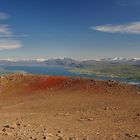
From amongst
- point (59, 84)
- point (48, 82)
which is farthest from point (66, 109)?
point (48, 82)

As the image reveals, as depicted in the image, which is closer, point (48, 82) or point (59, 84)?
point (59, 84)

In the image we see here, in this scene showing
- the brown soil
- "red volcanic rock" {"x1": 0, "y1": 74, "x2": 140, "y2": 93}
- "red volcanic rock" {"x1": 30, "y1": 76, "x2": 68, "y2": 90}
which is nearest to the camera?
the brown soil

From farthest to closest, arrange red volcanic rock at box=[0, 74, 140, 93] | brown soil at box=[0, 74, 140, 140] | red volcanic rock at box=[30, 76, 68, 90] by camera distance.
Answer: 1. red volcanic rock at box=[30, 76, 68, 90]
2. red volcanic rock at box=[0, 74, 140, 93]
3. brown soil at box=[0, 74, 140, 140]

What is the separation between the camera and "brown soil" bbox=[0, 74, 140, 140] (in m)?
17.4

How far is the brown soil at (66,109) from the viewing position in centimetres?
1739

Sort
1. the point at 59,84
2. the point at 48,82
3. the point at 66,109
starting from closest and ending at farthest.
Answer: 1. the point at 66,109
2. the point at 59,84
3. the point at 48,82

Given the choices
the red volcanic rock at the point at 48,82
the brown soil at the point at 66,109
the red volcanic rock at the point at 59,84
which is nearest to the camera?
the brown soil at the point at 66,109

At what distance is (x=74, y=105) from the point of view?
29281mm

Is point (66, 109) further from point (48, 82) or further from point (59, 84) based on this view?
point (48, 82)

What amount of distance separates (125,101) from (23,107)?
10.4 m

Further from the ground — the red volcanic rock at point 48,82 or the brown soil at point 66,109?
the red volcanic rock at point 48,82

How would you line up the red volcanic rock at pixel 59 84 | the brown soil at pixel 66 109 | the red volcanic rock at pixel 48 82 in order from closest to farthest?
the brown soil at pixel 66 109 → the red volcanic rock at pixel 59 84 → the red volcanic rock at pixel 48 82

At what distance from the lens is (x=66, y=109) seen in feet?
90.4

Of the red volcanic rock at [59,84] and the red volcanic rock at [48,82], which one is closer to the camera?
the red volcanic rock at [59,84]
